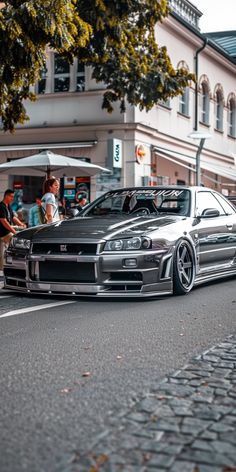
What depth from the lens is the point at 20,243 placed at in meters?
8.45

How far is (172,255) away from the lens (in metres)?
8.29

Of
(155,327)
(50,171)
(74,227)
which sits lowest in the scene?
(155,327)

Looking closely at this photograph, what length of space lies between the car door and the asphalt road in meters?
0.98

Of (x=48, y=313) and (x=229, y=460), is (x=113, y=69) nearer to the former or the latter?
(x=48, y=313)

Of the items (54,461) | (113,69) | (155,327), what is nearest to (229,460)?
(54,461)

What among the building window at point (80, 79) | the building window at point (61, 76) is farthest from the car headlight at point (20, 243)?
the building window at point (61, 76)

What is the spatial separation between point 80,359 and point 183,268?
3.85 metres

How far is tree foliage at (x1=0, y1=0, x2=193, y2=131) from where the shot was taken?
34.7ft

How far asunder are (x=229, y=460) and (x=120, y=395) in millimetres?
1106

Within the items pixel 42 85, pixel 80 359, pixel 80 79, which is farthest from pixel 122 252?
pixel 42 85

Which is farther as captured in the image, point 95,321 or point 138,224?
point 138,224

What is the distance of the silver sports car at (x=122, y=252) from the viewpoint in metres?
7.86

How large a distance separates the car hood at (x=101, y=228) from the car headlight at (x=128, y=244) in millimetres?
70

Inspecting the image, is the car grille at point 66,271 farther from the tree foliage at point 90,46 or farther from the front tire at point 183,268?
the tree foliage at point 90,46
